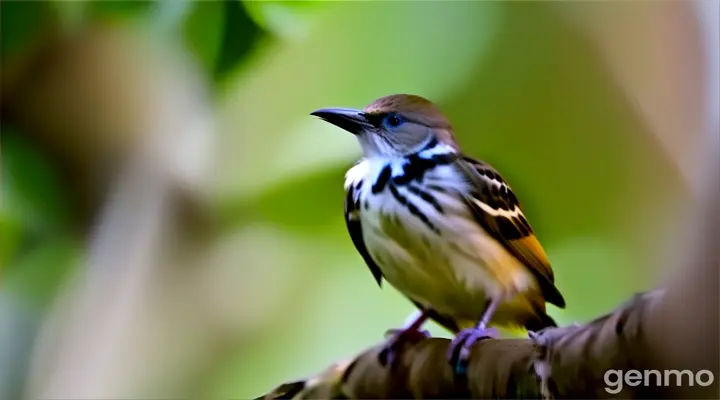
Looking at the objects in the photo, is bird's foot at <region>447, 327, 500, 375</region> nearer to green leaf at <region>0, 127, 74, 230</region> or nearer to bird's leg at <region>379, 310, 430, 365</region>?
bird's leg at <region>379, 310, 430, 365</region>

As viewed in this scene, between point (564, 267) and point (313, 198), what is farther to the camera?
point (313, 198)

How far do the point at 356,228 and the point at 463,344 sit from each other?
7.9 inches

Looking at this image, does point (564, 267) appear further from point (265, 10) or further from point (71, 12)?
point (71, 12)

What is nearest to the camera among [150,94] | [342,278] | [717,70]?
[717,70]

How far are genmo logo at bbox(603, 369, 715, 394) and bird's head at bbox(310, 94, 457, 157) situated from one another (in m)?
0.35

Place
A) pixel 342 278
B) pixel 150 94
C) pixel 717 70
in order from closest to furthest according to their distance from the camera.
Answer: pixel 717 70 < pixel 342 278 < pixel 150 94

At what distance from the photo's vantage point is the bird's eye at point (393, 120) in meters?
0.99

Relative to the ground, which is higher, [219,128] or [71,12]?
[71,12]

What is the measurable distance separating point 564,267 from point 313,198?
0.35 meters

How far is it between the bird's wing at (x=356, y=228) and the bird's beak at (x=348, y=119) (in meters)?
0.08

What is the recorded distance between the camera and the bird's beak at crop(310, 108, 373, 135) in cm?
100

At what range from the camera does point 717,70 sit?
0.94 meters

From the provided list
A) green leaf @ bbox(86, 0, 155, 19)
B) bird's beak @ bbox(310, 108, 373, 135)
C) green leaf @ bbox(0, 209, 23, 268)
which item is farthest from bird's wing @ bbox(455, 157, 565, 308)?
green leaf @ bbox(0, 209, 23, 268)

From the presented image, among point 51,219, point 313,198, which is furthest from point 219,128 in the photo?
point 51,219
